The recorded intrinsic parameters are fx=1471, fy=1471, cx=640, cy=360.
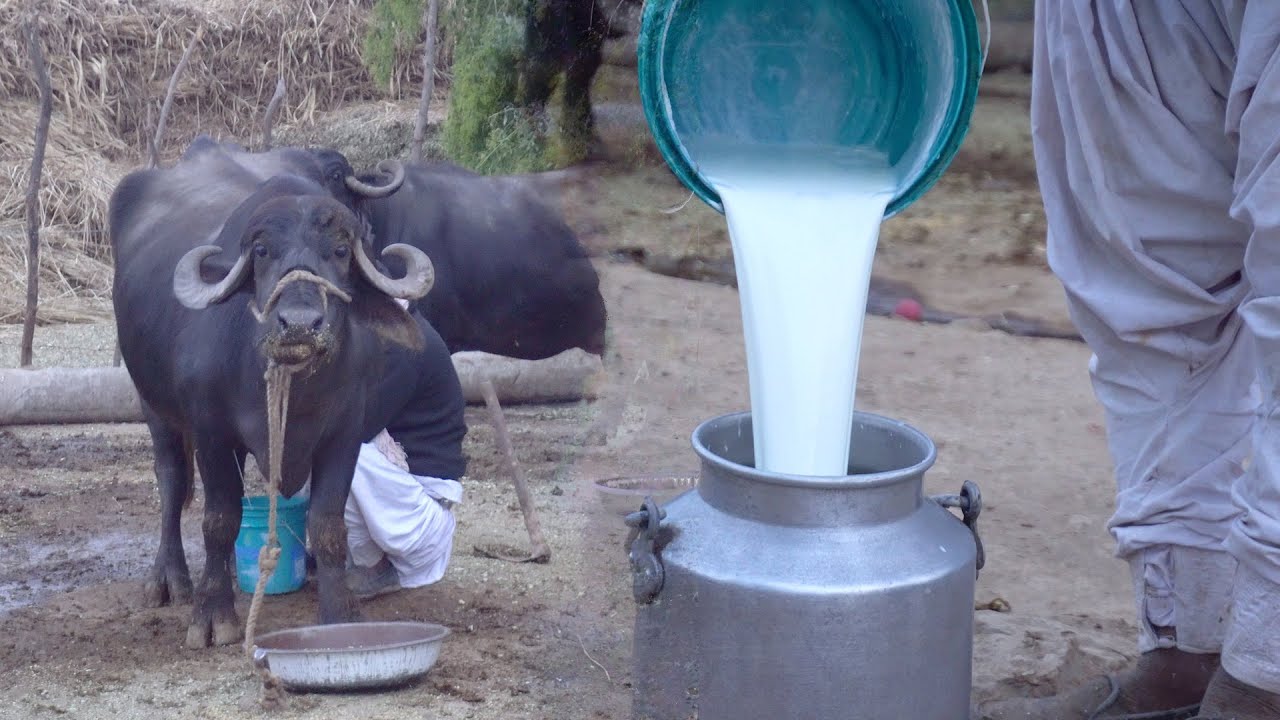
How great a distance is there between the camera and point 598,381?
668 cm

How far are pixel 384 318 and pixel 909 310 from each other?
319 cm

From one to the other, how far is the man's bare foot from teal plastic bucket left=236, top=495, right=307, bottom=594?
2195 millimetres

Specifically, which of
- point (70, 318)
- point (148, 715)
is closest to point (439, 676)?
point (148, 715)

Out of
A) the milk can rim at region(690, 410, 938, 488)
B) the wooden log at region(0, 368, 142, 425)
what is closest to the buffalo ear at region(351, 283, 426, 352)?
the milk can rim at region(690, 410, 938, 488)

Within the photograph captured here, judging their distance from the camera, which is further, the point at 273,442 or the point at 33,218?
the point at 33,218

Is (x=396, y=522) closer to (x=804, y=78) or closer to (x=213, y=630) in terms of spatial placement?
(x=213, y=630)

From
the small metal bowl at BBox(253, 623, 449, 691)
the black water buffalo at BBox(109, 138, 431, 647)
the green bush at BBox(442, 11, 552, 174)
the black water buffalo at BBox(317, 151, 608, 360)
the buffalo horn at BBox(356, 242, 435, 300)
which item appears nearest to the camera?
the small metal bowl at BBox(253, 623, 449, 691)

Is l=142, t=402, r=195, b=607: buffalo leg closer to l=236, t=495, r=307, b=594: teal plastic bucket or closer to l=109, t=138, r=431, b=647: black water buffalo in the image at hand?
l=109, t=138, r=431, b=647: black water buffalo

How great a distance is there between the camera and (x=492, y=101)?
7.68 meters

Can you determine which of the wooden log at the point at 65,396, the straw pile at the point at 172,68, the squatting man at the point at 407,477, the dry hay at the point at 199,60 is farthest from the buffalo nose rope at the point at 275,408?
the dry hay at the point at 199,60

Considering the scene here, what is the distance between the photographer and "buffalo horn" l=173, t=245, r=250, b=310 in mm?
3713

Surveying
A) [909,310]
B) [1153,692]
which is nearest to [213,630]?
[1153,692]

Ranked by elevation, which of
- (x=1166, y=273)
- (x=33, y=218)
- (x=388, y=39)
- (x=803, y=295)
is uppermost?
(x=1166, y=273)

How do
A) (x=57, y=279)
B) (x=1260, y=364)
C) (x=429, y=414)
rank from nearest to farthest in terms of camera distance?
(x=1260, y=364) → (x=429, y=414) → (x=57, y=279)
